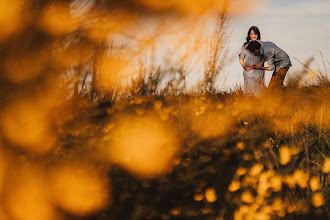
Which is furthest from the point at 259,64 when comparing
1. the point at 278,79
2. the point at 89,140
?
the point at 89,140

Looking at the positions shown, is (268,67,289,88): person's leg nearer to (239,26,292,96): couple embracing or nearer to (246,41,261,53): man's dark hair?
(239,26,292,96): couple embracing

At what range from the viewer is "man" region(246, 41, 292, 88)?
4719 mm

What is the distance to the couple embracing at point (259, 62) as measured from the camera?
473cm

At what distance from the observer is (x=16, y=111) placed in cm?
160

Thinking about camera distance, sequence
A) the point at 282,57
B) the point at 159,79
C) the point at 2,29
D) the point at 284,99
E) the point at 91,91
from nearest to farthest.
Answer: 1. the point at 2,29
2. the point at 91,91
3. the point at 159,79
4. the point at 284,99
5. the point at 282,57

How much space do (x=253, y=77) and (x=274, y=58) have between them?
0.42 metres

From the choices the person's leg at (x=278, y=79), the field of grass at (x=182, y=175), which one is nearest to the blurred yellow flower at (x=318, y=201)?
the field of grass at (x=182, y=175)

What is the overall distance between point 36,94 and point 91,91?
406mm

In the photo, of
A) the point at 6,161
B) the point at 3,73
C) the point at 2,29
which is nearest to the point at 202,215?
the point at 6,161

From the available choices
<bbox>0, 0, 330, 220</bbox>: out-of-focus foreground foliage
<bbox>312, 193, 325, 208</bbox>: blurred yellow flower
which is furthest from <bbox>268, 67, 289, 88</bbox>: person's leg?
<bbox>312, 193, 325, 208</bbox>: blurred yellow flower

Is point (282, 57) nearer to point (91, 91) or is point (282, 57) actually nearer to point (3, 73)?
point (91, 91)

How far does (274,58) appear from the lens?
15.8ft

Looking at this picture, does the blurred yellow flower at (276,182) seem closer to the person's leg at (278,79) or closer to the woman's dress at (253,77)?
the person's leg at (278,79)

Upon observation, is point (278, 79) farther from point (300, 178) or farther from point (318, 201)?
point (318, 201)
